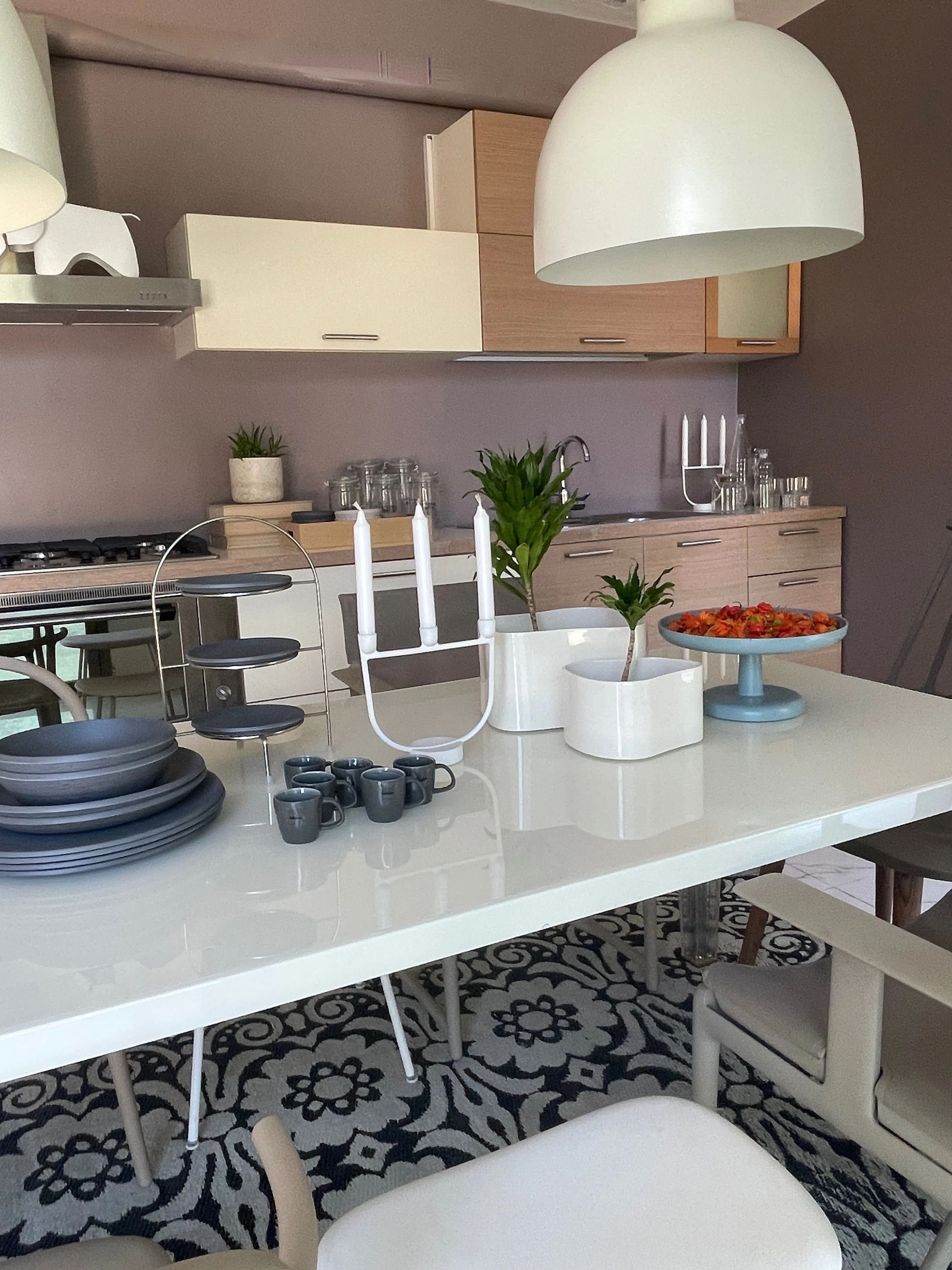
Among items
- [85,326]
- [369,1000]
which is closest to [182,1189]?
[369,1000]

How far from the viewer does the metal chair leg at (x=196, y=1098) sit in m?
1.71

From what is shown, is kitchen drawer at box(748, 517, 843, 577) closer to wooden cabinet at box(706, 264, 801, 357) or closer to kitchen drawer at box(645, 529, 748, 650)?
kitchen drawer at box(645, 529, 748, 650)

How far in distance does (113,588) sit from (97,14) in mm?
1815

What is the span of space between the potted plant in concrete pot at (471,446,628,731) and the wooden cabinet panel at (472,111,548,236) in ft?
7.36

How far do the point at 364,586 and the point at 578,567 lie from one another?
2.35 meters

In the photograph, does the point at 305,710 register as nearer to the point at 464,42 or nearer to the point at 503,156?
the point at 503,156

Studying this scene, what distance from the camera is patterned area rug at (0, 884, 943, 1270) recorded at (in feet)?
5.00

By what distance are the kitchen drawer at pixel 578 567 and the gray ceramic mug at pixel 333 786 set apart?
7.41 ft

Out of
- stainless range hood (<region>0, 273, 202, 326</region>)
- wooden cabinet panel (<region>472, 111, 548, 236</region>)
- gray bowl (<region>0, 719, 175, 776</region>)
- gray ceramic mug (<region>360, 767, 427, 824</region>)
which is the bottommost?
gray ceramic mug (<region>360, 767, 427, 824</region>)

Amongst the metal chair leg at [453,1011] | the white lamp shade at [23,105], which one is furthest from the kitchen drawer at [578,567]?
the white lamp shade at [23,105]

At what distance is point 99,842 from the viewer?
3.45 ft

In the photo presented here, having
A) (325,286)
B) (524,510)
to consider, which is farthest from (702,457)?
(524,510)

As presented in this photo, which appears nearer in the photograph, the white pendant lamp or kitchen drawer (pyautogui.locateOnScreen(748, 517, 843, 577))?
the white pendant lamp

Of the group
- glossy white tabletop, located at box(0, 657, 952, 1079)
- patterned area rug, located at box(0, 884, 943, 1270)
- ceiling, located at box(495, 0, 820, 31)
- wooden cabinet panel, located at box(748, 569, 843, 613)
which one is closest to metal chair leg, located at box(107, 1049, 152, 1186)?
patterned area rug, located at box(0, 884, 943, 1270)
